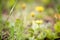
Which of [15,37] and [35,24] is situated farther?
[35,24]

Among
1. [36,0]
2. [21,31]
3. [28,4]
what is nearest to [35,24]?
[21,31]

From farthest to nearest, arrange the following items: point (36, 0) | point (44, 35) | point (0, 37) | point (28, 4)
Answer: point (36, 0)
point (28, 4)
point (44, 35)
point (0, 37)

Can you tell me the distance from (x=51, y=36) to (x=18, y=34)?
426mm

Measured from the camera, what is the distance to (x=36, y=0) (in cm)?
602

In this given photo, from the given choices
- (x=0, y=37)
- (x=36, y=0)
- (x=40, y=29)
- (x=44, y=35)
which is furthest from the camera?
(x=36, y=0)

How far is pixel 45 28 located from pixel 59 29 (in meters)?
0.16

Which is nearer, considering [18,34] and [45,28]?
[18,34]

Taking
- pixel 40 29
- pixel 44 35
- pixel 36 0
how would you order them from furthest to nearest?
pixel 36 0, pixel 40 29, pixel 44 35

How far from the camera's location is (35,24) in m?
2.77

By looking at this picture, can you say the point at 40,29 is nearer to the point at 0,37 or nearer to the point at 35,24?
the point at 35,24

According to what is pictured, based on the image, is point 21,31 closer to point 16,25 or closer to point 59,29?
point 16,25

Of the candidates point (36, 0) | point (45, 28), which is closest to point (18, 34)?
point (45, 28)

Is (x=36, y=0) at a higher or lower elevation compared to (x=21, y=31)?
lower

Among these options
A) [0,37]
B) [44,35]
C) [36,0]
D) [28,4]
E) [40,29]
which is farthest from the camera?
[36,0]
